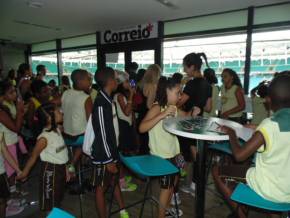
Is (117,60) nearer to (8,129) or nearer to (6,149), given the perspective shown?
(8,129)

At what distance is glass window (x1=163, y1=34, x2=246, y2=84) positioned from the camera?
5.10 m

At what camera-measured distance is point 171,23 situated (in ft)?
19.6

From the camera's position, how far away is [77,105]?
2.57 meters

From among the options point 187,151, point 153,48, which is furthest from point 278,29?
point 187,151

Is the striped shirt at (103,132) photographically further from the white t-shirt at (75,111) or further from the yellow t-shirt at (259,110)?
the yellow t-shirt at (259,110)

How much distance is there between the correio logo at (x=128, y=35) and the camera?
640 centimetres

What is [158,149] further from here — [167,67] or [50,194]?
[167,67]

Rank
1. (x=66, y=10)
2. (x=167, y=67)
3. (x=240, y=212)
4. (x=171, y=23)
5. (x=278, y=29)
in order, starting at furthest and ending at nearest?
(x=167, y=67) → (x=171, y=23) → (x=66, y=10) → (x=278, y=29) → (x=240, y=212)

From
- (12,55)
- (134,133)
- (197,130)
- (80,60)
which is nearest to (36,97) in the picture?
(134,133)

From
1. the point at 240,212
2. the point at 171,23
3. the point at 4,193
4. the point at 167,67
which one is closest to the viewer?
the point at 4,193

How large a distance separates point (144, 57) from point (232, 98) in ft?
12.6

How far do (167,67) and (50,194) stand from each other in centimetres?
508

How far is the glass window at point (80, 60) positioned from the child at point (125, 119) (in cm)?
513

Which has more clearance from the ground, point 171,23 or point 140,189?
point 171,23
